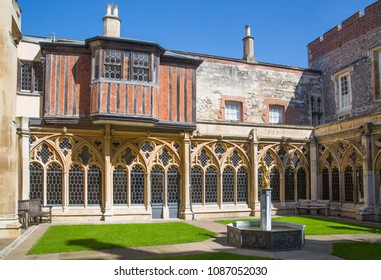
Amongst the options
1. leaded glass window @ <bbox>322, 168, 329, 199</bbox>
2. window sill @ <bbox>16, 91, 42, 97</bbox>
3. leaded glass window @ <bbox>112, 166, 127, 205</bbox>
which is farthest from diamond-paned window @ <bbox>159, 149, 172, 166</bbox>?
leaded glass window @ <bbox>322, 168, 329, 199</bbox>

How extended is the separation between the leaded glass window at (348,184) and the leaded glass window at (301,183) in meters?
2.10

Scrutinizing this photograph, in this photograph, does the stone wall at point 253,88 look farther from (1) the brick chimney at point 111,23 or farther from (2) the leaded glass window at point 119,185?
(2) the leaded glass window at point 119,185

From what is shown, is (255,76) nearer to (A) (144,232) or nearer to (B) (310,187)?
(B) (310,187)

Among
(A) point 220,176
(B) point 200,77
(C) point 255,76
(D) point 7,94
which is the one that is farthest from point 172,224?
(C) point 255,76

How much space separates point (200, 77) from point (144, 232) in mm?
10384

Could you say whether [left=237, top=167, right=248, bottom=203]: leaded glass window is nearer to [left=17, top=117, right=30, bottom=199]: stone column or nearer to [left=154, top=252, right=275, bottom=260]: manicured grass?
[left=17, top=117, right=30, bottom=199]: stone column

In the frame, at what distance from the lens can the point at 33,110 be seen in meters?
14.7

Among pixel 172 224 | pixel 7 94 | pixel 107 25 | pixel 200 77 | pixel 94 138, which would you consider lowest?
pixel 172 224

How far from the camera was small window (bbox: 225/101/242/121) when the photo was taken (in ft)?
67.4

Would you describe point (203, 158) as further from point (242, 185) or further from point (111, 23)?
point (111, 23)

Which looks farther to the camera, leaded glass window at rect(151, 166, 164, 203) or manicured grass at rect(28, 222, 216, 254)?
leaded glass window at rect(151, 166, 164, 203)

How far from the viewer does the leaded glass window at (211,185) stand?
16.1m

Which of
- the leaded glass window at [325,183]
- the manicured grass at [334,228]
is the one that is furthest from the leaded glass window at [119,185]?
the leaded glass window at [325,183]

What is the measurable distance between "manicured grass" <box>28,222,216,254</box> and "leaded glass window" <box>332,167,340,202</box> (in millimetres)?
7126
